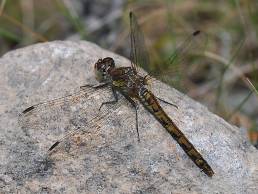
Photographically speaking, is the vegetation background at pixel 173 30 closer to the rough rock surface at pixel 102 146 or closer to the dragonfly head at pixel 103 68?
the dragonfly head at pixel 103 68

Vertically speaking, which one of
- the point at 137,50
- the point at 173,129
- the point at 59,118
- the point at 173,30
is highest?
the point at 173,30

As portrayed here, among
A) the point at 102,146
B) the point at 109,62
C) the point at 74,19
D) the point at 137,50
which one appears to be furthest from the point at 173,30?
the point at 102,146

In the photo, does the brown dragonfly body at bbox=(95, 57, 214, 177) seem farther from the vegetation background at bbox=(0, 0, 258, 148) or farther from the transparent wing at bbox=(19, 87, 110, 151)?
the vegetation background at bbox=(0, 0, 258, 148)

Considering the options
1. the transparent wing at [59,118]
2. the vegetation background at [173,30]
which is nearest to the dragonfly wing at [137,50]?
the transparent wing at [59,118]

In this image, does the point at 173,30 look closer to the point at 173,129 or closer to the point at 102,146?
the point at 173,129

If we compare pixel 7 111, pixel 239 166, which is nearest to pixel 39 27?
pixel 7 111

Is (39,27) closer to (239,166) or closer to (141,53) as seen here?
(141,53)

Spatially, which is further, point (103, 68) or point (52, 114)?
point (103, 68)
